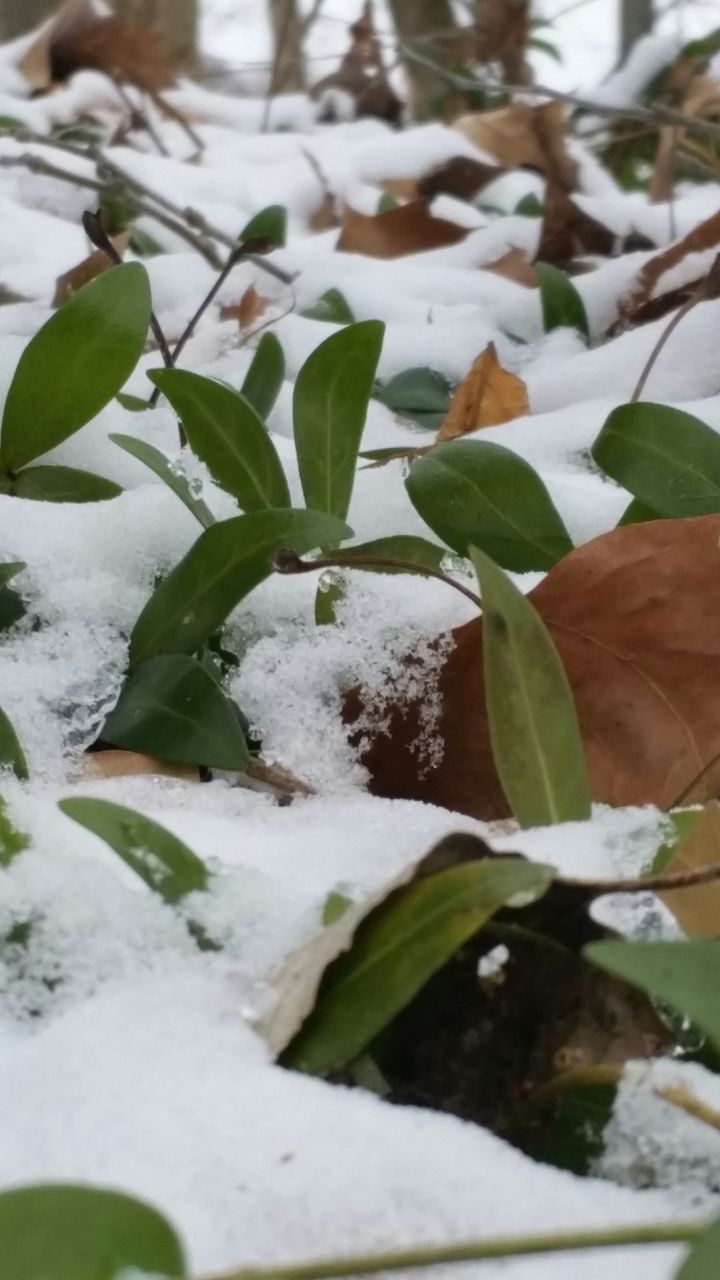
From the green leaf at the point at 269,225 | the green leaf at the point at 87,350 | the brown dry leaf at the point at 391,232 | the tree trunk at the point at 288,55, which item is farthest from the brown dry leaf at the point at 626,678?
the tree trunk at the point at 288,55

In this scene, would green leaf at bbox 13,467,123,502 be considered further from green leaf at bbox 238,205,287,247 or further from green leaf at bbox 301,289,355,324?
green leaf at bbox 238,205,287,247

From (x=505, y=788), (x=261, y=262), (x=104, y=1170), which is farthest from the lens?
(x=261, y=262)

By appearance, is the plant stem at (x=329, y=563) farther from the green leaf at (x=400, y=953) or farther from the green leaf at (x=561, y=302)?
the green leaf at (x=561, y=302)

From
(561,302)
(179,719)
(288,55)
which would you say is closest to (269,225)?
(561,302)

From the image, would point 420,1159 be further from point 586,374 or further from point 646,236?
point 646,236

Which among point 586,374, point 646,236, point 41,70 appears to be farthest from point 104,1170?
point 41,70

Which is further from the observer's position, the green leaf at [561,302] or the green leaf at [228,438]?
the green leaf at [561,302]
